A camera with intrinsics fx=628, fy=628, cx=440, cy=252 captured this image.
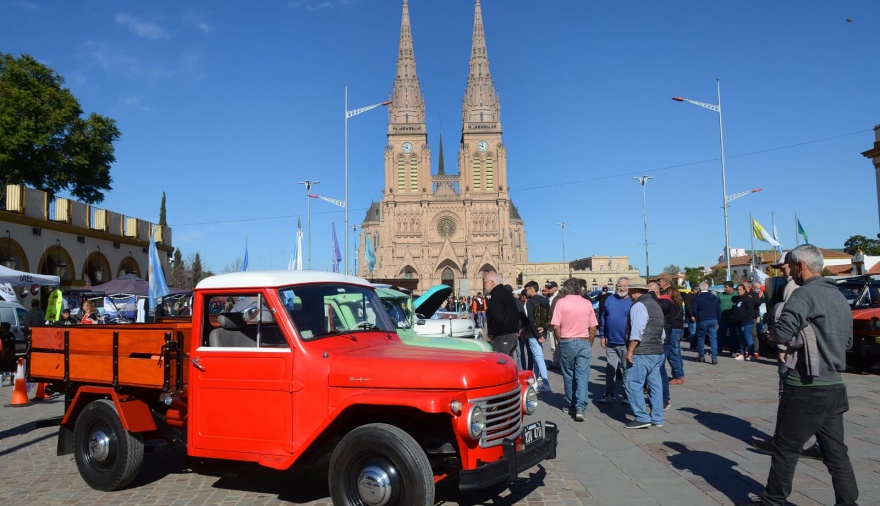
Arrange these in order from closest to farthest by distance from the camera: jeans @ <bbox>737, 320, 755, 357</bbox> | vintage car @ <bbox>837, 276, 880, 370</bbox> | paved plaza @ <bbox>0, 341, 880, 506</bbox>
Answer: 1. paved plaza @ <bbox>0, 341, 880, 506</bbox>
2. vintage car @ <bbox>837, 276, 880, 370</bbox>
3. jeans @ <bbox>737, 320, 755, 357</bbox>

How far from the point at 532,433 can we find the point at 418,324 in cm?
995

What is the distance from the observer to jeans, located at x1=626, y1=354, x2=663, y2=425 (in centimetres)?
779

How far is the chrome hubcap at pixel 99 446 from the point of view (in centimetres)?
576

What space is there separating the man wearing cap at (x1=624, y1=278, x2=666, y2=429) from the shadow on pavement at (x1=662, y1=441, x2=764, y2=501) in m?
0.84

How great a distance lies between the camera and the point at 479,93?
297 feet

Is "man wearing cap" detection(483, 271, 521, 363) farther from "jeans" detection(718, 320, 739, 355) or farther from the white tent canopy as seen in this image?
the white tent canopy

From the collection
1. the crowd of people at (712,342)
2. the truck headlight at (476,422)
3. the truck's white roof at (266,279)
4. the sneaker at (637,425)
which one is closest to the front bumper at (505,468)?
the truck headlight at (476,422)

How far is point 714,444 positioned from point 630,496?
2.25m

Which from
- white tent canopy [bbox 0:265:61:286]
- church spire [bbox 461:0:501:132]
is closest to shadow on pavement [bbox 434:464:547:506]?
white tent canopy [bbox 0:265:61:286]

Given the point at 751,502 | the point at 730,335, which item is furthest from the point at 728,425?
the point at 730,335

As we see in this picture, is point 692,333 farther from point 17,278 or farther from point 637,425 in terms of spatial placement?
point 17,278

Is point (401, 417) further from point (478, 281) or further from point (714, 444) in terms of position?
point (478, 281)

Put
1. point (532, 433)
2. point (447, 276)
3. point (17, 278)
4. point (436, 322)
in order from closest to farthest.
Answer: point (532, 433) < point (17, 278) < point (436, 322) < point (447, 276)

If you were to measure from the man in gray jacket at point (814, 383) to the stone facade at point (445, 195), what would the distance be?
8131cm
